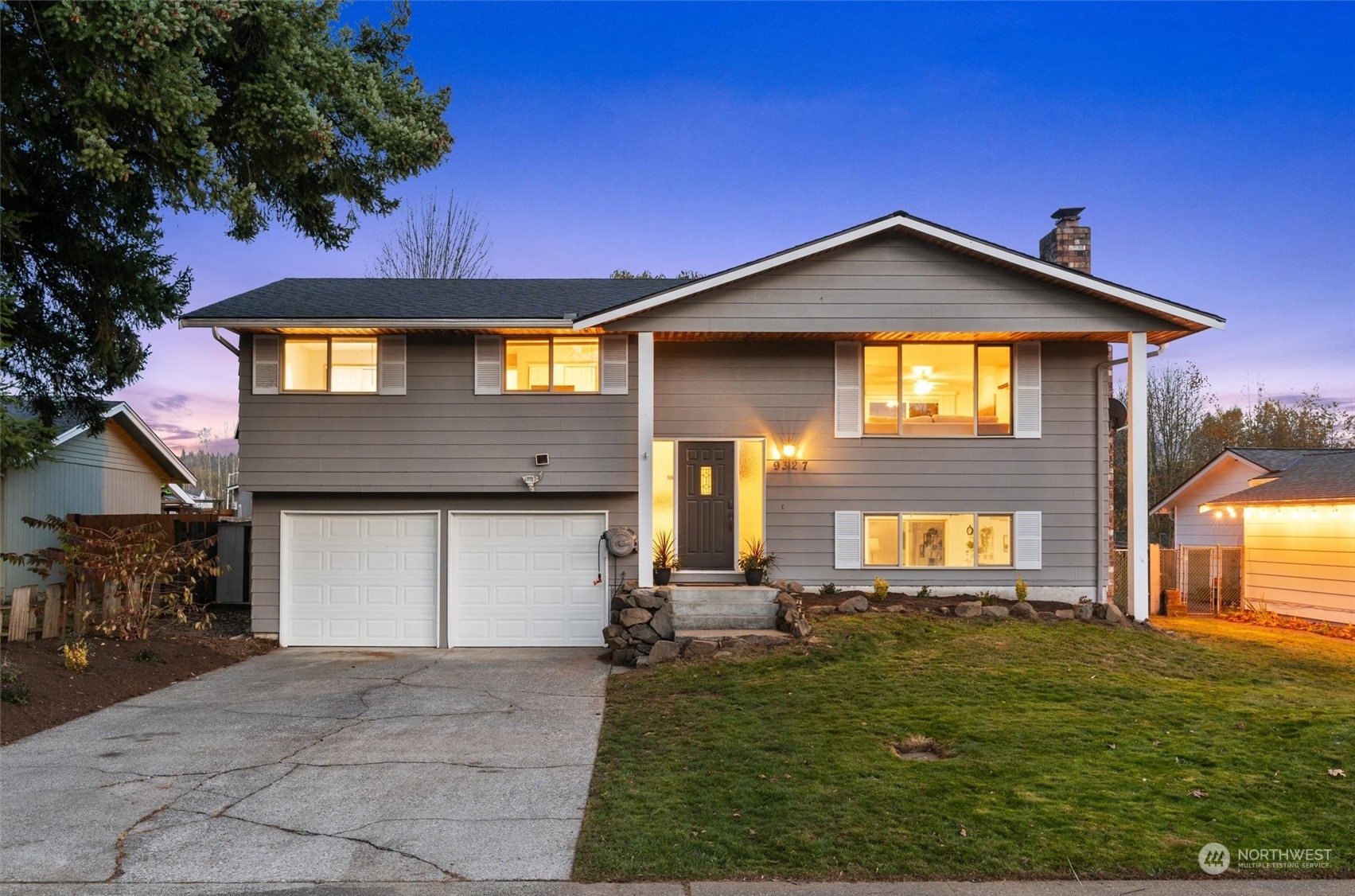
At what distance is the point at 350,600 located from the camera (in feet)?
37.2

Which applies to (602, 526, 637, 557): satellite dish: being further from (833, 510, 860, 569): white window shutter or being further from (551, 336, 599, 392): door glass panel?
(833, 510, 860, 569): white window shutter

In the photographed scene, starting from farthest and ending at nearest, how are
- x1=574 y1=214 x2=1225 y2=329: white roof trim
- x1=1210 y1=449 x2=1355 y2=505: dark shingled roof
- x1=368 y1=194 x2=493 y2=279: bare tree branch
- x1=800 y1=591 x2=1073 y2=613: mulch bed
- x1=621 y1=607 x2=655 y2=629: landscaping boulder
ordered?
1. x1=368 y1=194 x2=493 y2=279: bare tree branch
2. x1=1210 y1=449 x2=1355 y2=505: dark shingled roof
3. x1=800 y1=591 x2=1073 y2=613: mulch bed
4. x1=574 y1=214 x2=1225 y2=329: white roof trim
5. x1=621 y1=607 x2=655 y2=629: landscaping boulder

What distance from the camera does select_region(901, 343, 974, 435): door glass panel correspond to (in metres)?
11.5

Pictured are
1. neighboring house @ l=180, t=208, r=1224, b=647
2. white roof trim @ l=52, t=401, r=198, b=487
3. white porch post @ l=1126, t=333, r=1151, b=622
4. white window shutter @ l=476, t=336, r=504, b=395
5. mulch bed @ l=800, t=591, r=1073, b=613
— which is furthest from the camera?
white roof trim @ l=52, t=401, r=198, b=487

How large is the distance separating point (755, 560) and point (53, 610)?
28.0 ft

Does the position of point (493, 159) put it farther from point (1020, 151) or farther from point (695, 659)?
point (695, 659)

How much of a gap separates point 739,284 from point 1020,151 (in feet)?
47.7

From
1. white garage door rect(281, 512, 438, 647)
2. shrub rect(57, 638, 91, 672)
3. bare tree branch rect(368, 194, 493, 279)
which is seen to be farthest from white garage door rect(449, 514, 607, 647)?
bare tree branch rect(368, 194, 493, 279)

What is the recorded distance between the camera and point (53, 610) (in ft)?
29.6

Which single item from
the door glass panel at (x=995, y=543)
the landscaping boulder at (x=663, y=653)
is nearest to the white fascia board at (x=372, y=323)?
the landscaping boulder at (x=663, y=653)

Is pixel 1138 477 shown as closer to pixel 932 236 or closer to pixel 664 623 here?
pixel 932 236

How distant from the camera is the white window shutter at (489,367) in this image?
11203 mm

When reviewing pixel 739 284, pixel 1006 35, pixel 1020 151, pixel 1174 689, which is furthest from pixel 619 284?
pixel 1020 151

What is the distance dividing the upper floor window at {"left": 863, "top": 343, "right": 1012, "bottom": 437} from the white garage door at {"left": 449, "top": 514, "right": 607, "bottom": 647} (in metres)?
4.55
